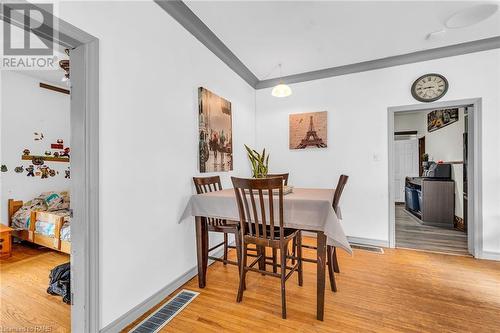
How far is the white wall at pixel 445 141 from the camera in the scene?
4227 mm

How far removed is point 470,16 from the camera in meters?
2.46

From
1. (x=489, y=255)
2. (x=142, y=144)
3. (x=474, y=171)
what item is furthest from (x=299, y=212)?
(x=489, y=255)

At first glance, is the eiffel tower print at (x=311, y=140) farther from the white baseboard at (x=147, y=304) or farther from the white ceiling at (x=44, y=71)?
the white ceiling at (x=44, y=71)

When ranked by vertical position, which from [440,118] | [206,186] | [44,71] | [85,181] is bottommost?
[206,186]

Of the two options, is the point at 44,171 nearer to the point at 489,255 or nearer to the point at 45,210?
the point at 45,210

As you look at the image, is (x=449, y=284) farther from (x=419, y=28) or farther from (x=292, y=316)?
(x=419, y=28)

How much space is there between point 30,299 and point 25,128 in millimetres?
3020

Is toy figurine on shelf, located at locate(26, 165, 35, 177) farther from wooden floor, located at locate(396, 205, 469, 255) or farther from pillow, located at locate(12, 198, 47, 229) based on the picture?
wooden floor, located at locate(396, 205, 469, 255)

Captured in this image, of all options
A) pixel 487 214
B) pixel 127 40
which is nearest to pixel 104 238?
pixel 127 40

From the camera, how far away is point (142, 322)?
5.84 feet

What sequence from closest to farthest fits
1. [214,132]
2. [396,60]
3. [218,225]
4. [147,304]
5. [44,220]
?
[147,304] < [218,225] < [214,132] < [44,220] < [396,60]

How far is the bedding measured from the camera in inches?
119

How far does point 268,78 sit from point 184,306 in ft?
11.8

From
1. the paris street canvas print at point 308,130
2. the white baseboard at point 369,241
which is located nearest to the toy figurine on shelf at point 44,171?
the paris street canvas print at point 308,130
